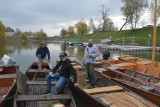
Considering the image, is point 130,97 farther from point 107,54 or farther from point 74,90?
point 107,54

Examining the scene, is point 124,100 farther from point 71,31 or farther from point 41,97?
point 71,31

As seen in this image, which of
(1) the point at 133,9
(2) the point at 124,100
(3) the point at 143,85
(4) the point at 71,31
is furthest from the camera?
(4) the point at 71,31

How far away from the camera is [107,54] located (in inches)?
762

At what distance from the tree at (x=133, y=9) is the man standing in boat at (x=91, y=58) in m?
59.0

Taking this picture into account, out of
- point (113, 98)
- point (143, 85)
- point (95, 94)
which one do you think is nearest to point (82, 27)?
point (143, 85)

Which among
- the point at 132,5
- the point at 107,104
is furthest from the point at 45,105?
the point at 132,5

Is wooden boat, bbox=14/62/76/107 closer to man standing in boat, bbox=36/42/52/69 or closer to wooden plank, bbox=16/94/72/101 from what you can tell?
wooden plank, bbox=16/94/72/101

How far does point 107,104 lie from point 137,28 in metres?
71.5

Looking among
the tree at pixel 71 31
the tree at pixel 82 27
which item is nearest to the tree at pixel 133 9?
the tree at pixel 82 27

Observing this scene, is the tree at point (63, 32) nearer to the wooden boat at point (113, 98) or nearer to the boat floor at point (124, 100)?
the wooden boat at point (113, 98)

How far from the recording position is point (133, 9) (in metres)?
68.7

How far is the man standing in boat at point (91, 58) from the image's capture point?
1229 cm

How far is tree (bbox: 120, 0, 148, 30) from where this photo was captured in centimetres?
6862

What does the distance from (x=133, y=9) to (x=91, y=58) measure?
59.5 metres
